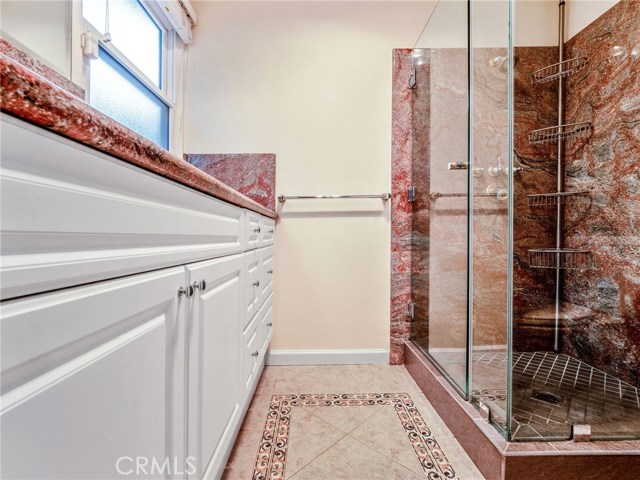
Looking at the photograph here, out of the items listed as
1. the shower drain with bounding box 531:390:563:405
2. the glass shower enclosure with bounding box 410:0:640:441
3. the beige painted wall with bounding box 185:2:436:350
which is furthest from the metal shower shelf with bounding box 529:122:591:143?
the shower drain with bounding box 531:390:563:405

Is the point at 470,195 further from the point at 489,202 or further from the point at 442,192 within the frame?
the point at 442,192

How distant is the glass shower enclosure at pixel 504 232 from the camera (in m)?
1.16

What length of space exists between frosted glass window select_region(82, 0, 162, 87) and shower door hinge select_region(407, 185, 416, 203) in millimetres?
1709

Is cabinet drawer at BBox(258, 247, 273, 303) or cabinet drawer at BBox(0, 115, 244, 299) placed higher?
cabinet drawer at BBox(0, 115, 244, 299)

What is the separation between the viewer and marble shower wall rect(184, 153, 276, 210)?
6.32ft

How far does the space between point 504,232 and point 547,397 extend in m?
0.71

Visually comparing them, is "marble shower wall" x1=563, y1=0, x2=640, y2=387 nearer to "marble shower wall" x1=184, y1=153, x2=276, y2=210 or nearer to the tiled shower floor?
the tiled shower floor

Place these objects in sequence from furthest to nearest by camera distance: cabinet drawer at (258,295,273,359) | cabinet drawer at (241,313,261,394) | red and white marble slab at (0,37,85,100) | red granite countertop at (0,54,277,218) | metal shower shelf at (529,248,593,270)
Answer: metal shower shelf at (529,248,593,270), cabinet drawer at (258,295,273,359), cabinet drawer at (241,313,261,394), red and white marble slab at (0,37,85,100), red granite countertop at (0,54,277,218)

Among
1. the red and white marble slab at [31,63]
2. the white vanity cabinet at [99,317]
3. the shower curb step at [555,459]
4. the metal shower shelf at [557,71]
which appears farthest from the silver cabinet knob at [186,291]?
the metal shower shelf at [557,71]

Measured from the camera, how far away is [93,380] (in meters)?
0.37

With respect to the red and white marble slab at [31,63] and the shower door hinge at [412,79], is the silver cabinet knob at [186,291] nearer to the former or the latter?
the red and white marble slab at [31,63]

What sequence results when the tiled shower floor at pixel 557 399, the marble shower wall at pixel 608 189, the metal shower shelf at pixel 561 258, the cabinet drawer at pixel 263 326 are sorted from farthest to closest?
the metal shower shelf at pixel 561 258
the marble shower wall at pixel 608 189
the cabinet drawer at pixel 263 326
the tiled shower floor at pixel 557 399

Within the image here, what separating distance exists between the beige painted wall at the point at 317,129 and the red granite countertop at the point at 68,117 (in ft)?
4.85

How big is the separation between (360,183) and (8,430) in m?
1.85
